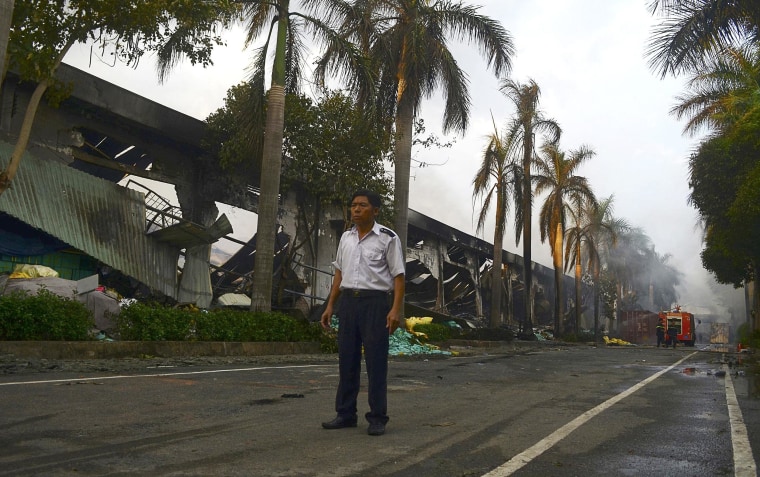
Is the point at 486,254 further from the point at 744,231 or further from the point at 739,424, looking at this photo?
the point at 739,424

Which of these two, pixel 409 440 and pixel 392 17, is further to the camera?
pixel 392 17

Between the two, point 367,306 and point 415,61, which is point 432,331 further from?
point 367,306

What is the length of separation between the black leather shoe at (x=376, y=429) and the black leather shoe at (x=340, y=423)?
24 cm

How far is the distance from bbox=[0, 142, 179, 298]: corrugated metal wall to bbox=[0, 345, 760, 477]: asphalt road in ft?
29.8

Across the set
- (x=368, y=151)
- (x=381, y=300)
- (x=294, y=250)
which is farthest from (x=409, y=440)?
(x=294, y=250)

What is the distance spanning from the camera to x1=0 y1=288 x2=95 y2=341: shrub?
1099 centimetres

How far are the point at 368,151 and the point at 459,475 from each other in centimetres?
2010

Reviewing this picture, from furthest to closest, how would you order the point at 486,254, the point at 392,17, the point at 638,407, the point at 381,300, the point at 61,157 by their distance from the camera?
the point at 486,254 < the point at 392,17 < the point at 61,157 < the point at 638,407 < the point at 381,300

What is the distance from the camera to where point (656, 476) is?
3.93 metres

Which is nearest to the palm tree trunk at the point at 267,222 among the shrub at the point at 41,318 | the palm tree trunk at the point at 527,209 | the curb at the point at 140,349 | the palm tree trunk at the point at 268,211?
the palm tree trunk at the point at 268,211

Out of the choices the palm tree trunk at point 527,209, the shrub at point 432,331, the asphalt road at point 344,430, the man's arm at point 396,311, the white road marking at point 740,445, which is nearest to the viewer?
the asphalt road at point 344,430

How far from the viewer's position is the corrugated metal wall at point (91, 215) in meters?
16.6

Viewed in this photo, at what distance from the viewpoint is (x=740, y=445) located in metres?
4.98

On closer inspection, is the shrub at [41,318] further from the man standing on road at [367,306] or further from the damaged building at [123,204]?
the man standing on road at [367,306]
